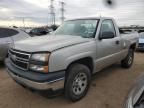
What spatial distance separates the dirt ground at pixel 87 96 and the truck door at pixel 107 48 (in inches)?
23.1

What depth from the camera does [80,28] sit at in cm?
427

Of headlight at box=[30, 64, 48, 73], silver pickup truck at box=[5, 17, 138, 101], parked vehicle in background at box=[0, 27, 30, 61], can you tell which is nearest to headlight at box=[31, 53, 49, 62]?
silver pickup truck at box=[5, 17, 138, 101]

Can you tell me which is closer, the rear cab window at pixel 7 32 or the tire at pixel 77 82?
the tire at pixel 77 82

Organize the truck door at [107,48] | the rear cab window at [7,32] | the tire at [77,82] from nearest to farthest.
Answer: the tire at [77,82]
the truck door at [107,48]
the rear cab window at [7,32]

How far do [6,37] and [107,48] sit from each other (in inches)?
155

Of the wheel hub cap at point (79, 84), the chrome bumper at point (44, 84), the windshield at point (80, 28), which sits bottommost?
the wheel hub cap at point (79, 84)

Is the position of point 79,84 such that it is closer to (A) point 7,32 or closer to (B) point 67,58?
(B) point 67,58

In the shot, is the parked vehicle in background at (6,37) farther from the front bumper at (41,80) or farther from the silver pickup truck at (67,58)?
the front bumper at (41,80)

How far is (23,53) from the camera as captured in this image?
309 cm

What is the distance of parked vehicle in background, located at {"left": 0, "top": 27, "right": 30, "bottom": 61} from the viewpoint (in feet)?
19.3

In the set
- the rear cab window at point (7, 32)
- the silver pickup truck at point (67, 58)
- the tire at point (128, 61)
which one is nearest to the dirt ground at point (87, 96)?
the silver pickup truck at point (67, 58)

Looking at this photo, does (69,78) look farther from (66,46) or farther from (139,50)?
(139,50)

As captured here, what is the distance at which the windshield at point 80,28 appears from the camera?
4.01 meters

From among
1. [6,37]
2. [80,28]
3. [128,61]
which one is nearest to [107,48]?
[80,28]
